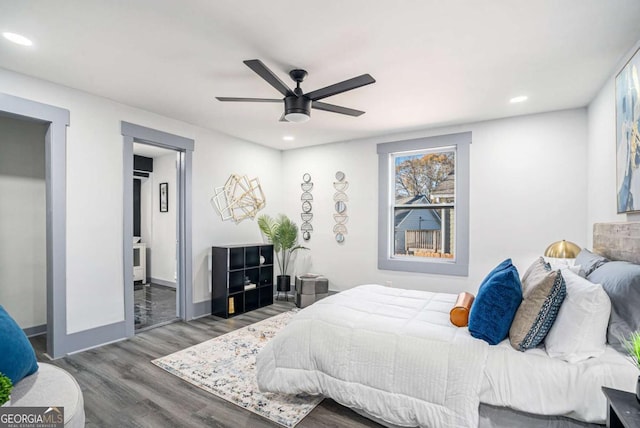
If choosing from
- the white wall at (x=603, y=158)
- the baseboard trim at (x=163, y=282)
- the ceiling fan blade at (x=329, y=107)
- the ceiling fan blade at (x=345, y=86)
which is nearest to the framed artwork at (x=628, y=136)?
the white wall at (x=603, y=158)

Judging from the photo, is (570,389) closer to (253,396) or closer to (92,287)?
(253,396)

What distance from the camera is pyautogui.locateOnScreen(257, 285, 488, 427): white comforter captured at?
1.80m

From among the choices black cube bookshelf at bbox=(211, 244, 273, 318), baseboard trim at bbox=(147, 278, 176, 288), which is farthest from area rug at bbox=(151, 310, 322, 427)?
baseboard trim at bbox=(147, 278, 176, 288)

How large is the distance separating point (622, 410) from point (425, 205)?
3511 mm

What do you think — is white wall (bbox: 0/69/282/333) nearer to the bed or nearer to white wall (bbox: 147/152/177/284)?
the bed

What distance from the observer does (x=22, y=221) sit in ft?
12.1

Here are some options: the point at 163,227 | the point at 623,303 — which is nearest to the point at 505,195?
the point at 623,303

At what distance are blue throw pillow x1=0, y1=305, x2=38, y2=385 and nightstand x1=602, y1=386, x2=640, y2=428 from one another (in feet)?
8.55

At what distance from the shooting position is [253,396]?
93.7 inches

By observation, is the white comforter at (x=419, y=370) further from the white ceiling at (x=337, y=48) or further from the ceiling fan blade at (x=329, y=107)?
the white ceiling at (x=337, y=48)

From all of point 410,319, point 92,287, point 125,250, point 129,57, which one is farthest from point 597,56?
point 92,287

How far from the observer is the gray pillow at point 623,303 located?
161 cm

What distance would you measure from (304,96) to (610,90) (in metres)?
2.77

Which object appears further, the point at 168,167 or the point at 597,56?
the point at 168,167
